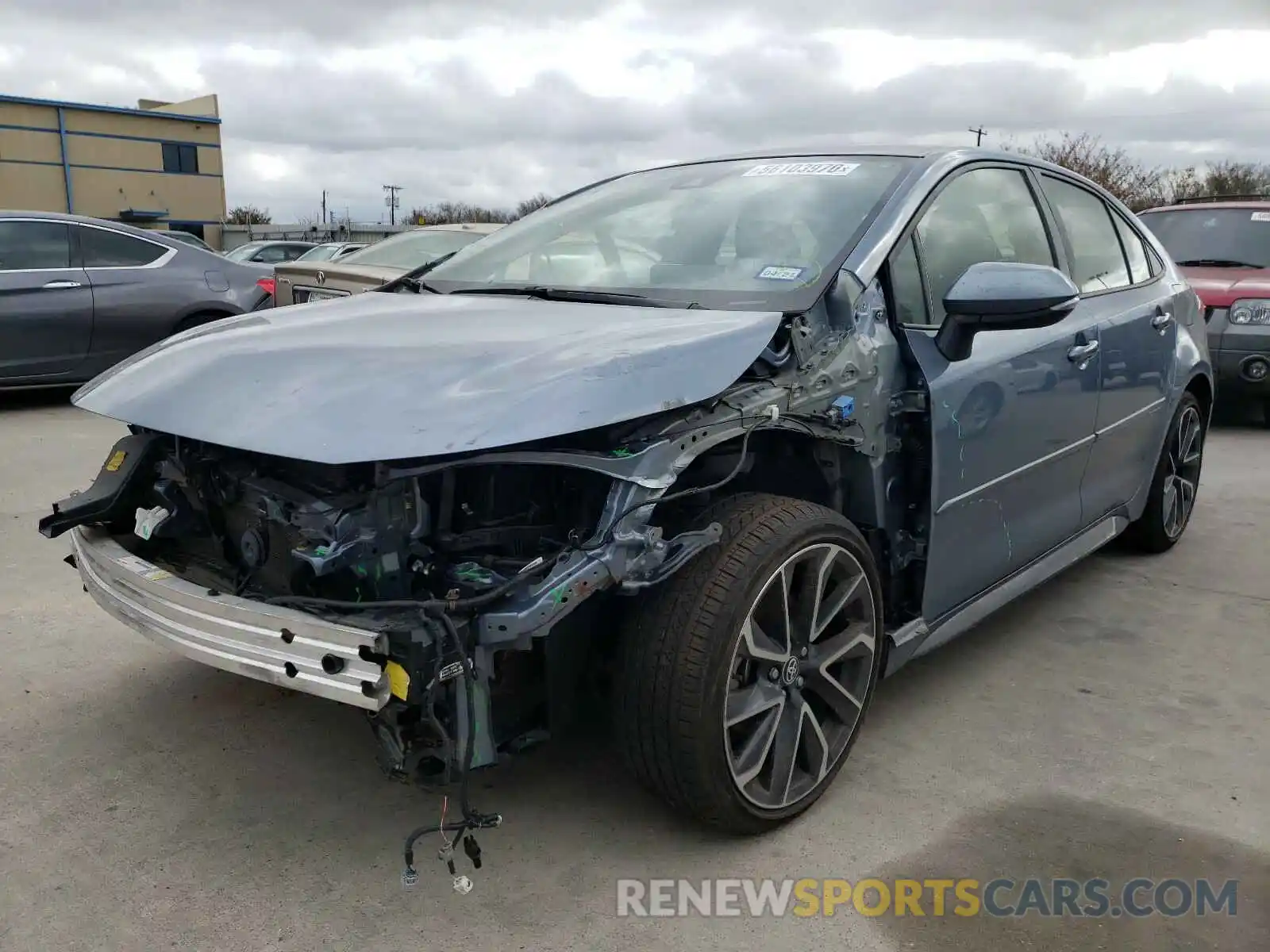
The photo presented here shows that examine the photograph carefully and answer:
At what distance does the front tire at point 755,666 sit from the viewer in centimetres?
227

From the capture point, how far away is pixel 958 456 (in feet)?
9.53

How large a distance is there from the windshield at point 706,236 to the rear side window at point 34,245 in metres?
5.35

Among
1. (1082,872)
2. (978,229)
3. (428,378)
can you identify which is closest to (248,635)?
(428,378)

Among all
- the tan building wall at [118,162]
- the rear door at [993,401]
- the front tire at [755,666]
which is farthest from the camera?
the tan building wall at [118,162]

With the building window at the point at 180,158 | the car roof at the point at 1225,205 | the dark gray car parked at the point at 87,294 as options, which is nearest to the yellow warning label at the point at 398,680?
the dark gray car parked at the point at 87,294

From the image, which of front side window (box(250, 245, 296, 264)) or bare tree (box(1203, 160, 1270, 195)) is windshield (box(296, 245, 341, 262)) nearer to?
front side window (box(250, 245, 296, 264))

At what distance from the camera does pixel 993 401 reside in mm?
3027

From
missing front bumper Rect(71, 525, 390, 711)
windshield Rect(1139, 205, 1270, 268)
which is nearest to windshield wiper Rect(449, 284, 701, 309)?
missing front bumper Rect(71, 525, 390, 711)

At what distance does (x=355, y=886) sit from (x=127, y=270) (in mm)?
7000

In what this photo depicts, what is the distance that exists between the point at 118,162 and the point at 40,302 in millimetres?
33262

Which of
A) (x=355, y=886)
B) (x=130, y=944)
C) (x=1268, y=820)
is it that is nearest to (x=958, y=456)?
(x=1268, y=820)

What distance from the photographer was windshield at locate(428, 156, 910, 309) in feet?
9.41

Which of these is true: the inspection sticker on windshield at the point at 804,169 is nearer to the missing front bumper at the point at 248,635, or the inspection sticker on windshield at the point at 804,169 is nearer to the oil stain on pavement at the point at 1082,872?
the oil stain on pavement at the point at 1082,872

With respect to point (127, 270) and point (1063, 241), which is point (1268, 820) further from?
point (127, 270)
